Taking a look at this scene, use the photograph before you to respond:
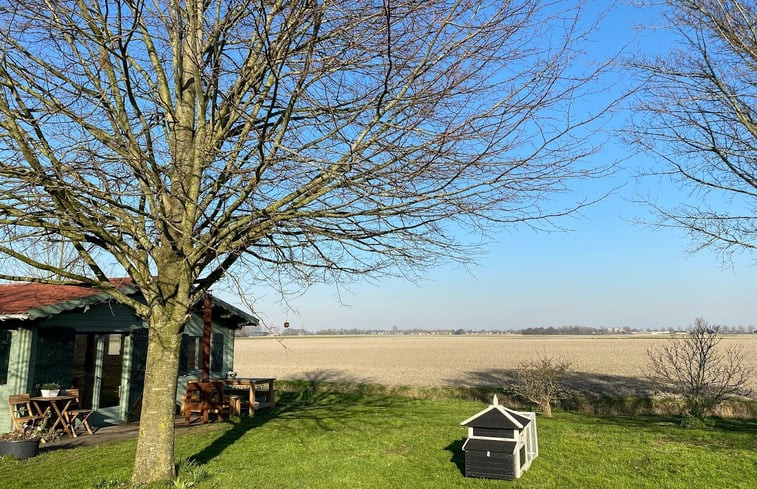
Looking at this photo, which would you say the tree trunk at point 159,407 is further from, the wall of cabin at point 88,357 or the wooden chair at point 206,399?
the wooden chair at point 206,399

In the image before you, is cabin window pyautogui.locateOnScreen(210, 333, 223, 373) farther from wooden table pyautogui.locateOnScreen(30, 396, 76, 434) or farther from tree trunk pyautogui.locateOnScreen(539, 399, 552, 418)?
tree trunk pyautogui.locateOnScreen(539, 399, 552, 418)

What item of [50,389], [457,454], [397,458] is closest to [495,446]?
[457,454]

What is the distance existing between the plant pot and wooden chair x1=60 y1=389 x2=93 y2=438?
1964 millimetres

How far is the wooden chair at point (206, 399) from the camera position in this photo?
40.6ft

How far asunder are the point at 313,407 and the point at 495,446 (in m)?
9.80

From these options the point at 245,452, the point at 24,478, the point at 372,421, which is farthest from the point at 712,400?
the point at 24,478

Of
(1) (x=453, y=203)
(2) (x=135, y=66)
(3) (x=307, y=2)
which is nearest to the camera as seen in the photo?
(3) (x=307, y=2)

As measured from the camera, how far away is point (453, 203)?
5.46 meters

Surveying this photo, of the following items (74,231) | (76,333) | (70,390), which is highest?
(74,231)

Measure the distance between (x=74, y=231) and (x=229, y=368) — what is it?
12168 millimetres

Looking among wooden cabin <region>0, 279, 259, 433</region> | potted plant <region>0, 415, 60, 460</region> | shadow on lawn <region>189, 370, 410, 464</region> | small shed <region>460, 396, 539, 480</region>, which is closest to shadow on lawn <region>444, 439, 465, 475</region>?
small shed <region>460, 396, 539, 480</region>

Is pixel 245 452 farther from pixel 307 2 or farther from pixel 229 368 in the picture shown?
pixel 229 368

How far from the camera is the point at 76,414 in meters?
10.6

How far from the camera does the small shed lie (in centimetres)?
688
